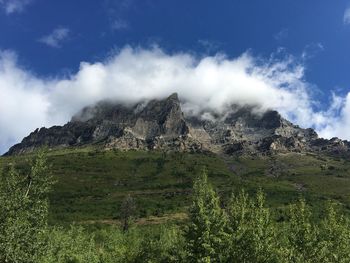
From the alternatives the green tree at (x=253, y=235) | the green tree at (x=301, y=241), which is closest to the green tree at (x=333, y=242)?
A: the green tree at (x=301, y=241)

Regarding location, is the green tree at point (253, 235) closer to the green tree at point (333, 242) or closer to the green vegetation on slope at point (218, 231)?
the green vegetation on slope at point (218, 231)

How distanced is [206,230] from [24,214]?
20391 millimetres

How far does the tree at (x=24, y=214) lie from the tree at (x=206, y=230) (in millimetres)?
16883

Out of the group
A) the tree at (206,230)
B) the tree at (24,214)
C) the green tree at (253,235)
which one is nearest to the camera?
the tree at (24,214)

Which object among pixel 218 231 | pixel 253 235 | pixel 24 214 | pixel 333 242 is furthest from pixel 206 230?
pixel 24 214

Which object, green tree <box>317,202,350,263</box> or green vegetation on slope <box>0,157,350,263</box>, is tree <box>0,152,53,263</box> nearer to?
green vegetation on slope <box>0,157,350,263</box>

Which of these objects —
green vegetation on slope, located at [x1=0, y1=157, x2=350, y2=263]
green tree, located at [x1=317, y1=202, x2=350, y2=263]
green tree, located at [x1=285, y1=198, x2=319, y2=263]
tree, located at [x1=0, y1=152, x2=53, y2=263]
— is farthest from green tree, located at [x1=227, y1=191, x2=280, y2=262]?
tree, located at [x1=0, y1=152, x2=53, y2=263]

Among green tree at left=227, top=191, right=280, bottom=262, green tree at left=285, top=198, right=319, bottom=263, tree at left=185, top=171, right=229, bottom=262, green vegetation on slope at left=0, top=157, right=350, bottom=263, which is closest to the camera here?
green tree at left=285, top=198, right=319, bottom=263

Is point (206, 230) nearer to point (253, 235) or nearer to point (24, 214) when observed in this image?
point (253, 235)

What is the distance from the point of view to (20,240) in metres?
Result: 50.3

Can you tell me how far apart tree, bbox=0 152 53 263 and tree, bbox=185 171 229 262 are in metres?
16.9

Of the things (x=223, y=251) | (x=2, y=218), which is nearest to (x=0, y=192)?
(x=2, y=218)

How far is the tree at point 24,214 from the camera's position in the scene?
162 ft

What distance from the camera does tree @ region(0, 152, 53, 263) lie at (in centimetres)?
4928
